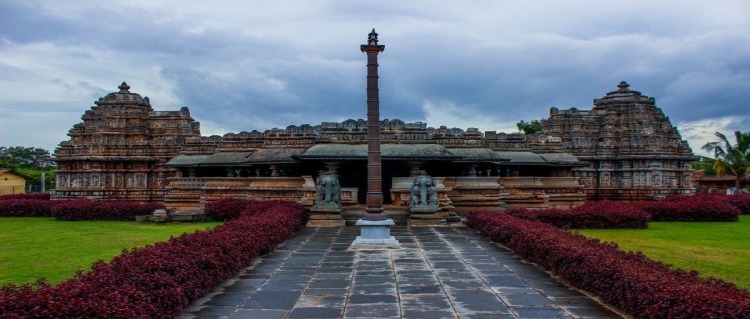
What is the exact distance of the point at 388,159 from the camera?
2064cm

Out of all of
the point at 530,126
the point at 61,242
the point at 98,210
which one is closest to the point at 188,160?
the point at 98,210

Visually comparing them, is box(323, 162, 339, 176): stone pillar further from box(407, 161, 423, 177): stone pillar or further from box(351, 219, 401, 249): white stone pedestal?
box(351, 219, 401, 249): white stone pedestal

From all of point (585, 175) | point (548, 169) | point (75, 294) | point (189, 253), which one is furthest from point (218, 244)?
point (585, 175)

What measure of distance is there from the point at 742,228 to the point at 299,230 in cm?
1267

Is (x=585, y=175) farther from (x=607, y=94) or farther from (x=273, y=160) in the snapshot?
(x=273, y=160)

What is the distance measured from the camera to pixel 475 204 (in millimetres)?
22250

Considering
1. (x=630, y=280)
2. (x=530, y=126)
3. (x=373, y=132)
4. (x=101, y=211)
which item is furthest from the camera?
(x=530, y=126)

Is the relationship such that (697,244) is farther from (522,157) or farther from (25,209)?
(25,209)

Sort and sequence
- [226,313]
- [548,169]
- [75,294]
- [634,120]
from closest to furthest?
[75,294], [226,313], [548,169], [634,120]

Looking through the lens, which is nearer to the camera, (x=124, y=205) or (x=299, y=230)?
(x=299, y=230)

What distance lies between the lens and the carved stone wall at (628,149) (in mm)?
30750

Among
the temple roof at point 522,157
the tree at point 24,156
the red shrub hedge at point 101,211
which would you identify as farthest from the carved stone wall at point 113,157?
the tree at point 24,156

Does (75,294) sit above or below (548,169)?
below

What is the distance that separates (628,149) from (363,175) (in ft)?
46.8
